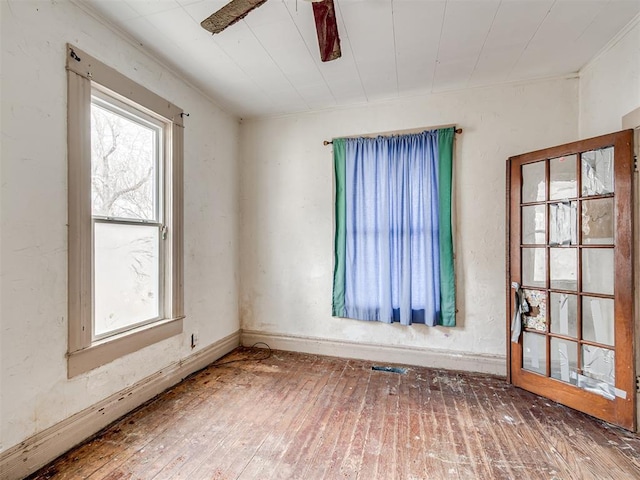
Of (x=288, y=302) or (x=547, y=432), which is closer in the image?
(x=547, y=432)

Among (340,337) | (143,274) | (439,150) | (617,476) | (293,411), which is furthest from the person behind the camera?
(340,337)

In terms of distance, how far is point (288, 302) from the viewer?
342 centimetres

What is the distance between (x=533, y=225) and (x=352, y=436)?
2.14m

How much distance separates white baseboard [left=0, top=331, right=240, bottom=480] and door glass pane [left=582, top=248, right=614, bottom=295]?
3269 millimetres

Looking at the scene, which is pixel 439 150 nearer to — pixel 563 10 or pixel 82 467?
pixel 563 10

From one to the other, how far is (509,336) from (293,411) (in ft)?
6.28

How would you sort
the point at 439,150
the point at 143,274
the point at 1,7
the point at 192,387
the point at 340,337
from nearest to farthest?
1. the point at 1,7
2. the point at 143,274
3. the point at 192,387
4. the point at 439,150
5. the point at 340,337

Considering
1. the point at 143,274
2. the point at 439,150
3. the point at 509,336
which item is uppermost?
the point at 439,150

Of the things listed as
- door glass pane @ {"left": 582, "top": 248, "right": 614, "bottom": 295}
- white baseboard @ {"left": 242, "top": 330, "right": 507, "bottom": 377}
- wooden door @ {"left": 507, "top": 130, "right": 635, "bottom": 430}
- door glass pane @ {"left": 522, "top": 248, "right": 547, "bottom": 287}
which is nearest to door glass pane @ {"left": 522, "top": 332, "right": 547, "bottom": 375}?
wooden door @ {"left": 507, "top": 130, "right": 635, "bottom": 430}

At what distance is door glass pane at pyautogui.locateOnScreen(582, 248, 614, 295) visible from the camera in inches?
81.4

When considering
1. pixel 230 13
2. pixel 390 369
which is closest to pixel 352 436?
pixel 390 369

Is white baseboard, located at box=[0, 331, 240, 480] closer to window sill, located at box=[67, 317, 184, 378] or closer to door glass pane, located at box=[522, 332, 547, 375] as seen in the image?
window sill, located at box=[67, 317, 184, 378]

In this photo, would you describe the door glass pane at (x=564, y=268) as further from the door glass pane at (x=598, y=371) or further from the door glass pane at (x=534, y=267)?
the door glass pane at (x=598, y=371)

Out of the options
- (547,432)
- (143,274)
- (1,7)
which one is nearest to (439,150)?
(547,432)
